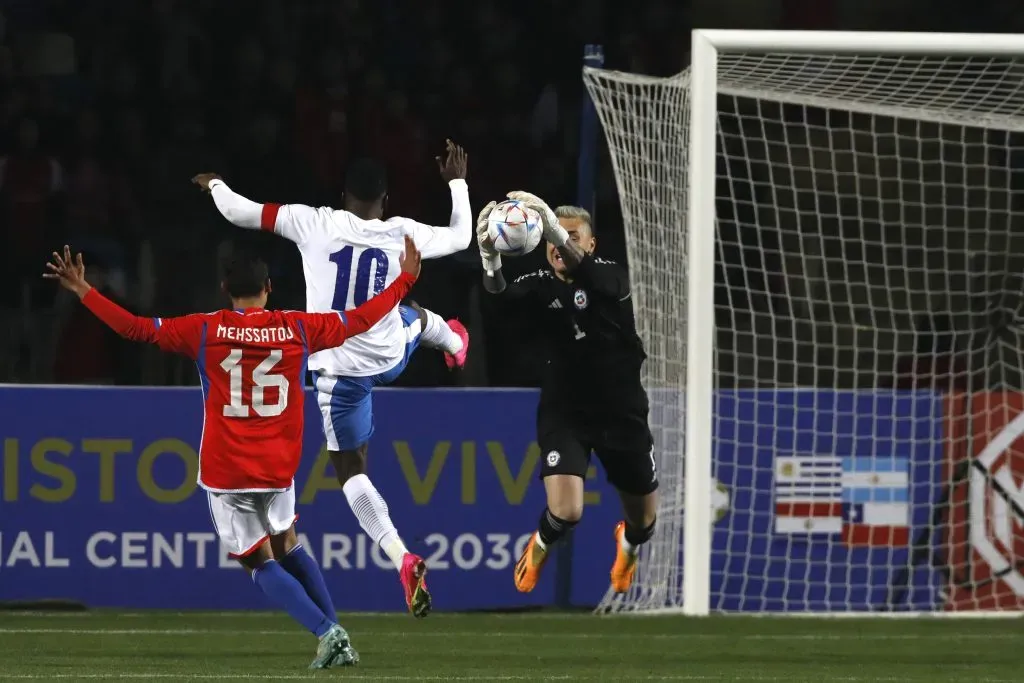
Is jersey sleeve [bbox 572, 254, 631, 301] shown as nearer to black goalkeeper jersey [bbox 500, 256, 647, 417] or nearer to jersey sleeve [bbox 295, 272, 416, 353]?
black goalkeeper jersey [bbox 500, 256, 647, 417]

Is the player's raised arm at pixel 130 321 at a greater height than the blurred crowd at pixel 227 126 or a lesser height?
lesser

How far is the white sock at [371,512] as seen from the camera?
303 inches

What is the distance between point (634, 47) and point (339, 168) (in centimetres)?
219

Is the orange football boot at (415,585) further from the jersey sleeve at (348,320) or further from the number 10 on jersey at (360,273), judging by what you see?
the number 10 on jersey at (360,273)

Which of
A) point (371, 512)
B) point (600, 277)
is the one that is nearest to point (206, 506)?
point (371, 512)

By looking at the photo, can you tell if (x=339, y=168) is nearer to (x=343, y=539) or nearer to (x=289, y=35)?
(x=289, y=35)

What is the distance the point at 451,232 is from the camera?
7.98m

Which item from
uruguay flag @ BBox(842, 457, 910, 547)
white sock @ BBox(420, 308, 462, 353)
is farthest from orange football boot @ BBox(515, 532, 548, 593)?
uruguay flag @ BBox(842, 457, 910, 547)

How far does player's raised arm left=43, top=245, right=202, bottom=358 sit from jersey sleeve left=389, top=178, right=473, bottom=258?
1.53 m

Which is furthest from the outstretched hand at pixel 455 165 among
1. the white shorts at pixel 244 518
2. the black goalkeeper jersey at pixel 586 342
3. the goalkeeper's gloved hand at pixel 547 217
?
the white shorts at pixel 244 518

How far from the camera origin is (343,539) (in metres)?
9.71

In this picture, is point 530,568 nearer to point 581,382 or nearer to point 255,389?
point 581,382

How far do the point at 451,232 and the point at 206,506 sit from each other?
2.52 metres

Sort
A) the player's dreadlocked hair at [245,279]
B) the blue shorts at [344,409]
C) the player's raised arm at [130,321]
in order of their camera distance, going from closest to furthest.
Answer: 1. the player's raised arm at [130,321]
2. the player's dreadlocked hair at [245,279]
3. the blue shorts at [344,409]
